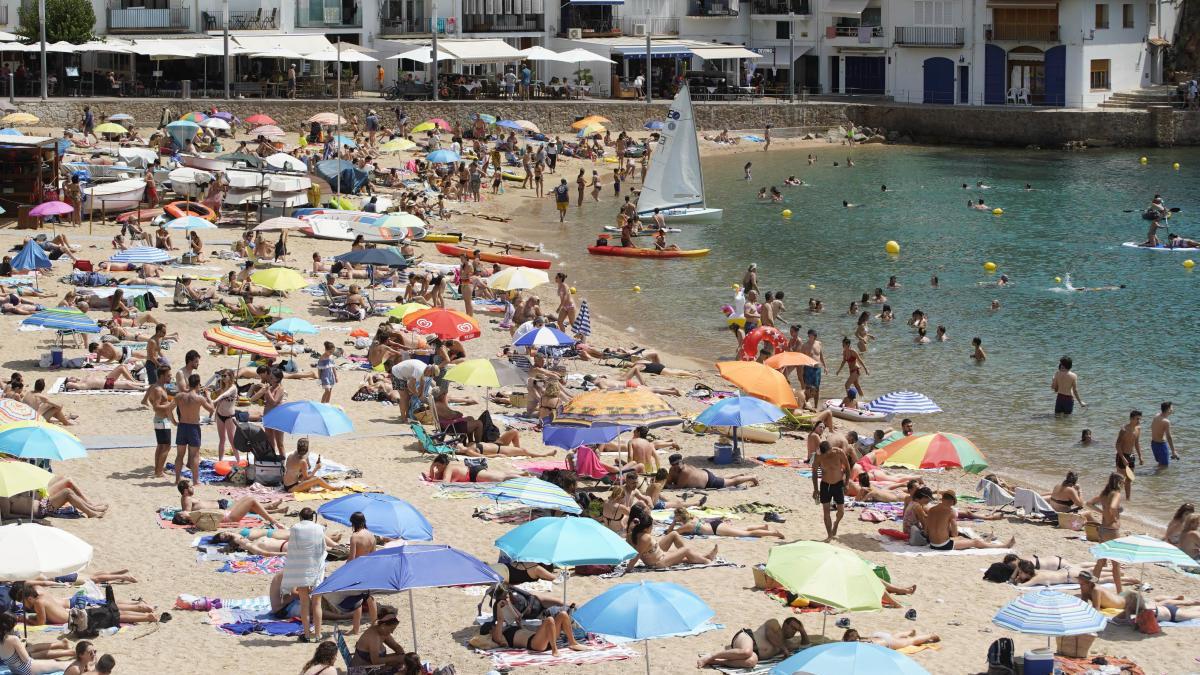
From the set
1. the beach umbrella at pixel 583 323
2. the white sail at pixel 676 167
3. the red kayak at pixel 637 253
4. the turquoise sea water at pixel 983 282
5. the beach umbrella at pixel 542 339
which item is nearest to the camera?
the beach umbrella at pixel 542 339

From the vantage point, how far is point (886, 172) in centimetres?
5781

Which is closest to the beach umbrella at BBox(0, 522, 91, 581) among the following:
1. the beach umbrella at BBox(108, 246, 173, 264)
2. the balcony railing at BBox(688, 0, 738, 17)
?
the beach umbrella at BBox(108, 246, 173, 264)

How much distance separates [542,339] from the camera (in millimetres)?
22594

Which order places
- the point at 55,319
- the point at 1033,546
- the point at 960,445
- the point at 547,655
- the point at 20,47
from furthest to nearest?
the point at 20,47 < the point at 55,319 < the point at 960,445 < the point at 1033,546 < the point at 547,655

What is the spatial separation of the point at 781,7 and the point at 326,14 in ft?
66.2

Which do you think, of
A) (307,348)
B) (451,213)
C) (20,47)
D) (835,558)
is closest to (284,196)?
(451,213)

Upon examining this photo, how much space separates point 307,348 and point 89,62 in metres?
37.4

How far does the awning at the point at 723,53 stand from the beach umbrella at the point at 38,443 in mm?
51119

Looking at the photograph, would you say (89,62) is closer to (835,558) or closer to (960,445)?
(960,445)

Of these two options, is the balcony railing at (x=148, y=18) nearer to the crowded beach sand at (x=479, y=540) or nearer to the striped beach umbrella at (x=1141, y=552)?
the crowded beach sand at (x=479, y=540)

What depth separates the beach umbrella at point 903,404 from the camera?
22.4 m

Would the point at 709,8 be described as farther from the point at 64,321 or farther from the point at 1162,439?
the point at 1162,439

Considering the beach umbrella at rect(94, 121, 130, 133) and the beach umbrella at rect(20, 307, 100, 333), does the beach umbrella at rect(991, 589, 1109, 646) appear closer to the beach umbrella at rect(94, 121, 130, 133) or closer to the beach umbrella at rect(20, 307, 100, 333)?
the beach umbrella at rect(20, 307, 100, 333)

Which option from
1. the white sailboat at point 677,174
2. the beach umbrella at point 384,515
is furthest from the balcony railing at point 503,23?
the beach umbrella at point 384,515
